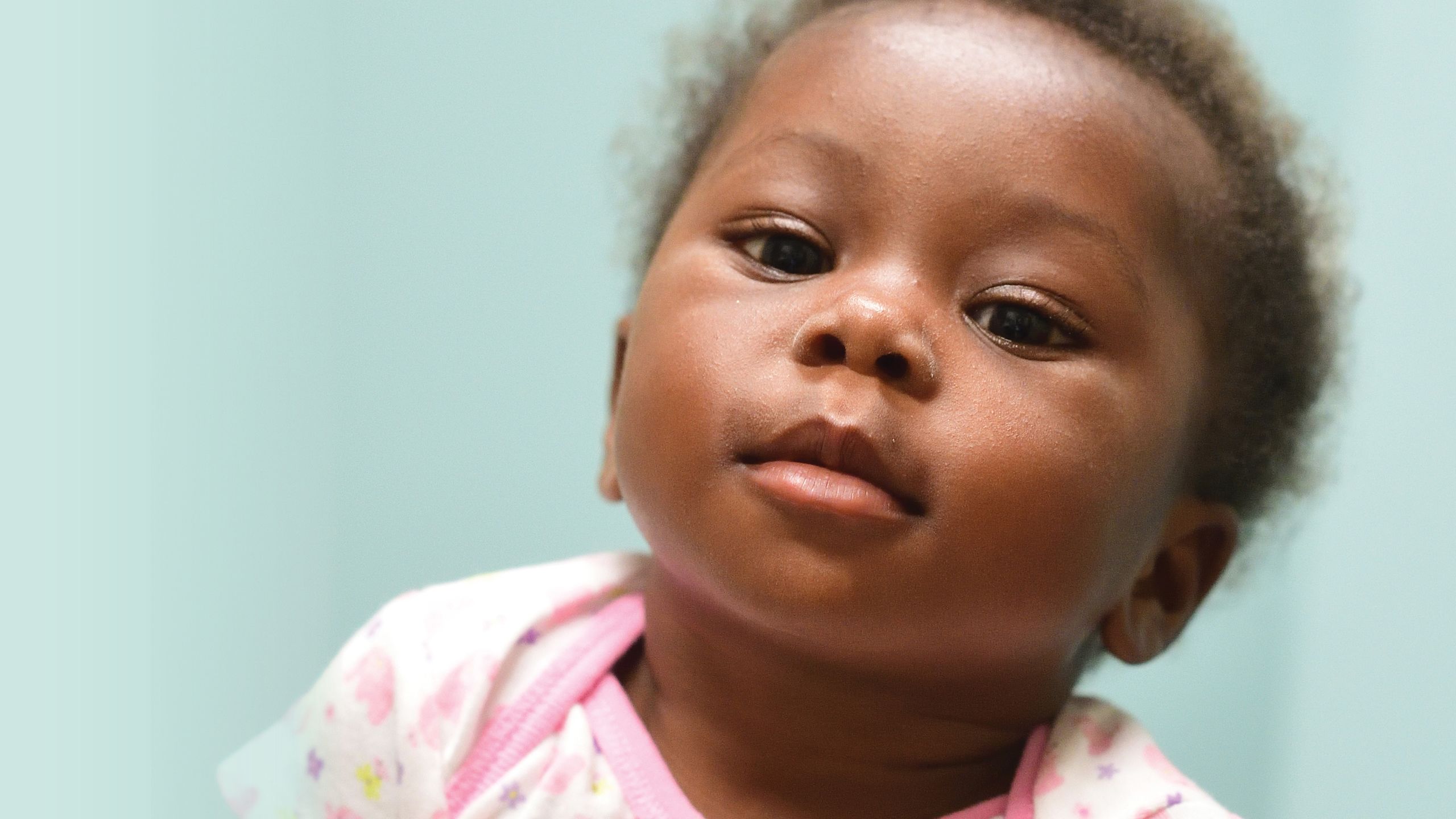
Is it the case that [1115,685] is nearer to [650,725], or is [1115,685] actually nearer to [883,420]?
[650,725]

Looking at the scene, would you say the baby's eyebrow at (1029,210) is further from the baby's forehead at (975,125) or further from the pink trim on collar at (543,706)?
the pink trim on collar at (543,706)

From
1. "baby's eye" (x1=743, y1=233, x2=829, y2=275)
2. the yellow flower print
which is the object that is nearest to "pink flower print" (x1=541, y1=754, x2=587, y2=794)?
the yellow flower print

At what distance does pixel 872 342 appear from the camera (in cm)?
75

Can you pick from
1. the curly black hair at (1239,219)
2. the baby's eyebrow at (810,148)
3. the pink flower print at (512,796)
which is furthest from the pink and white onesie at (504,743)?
the baby's eyebrow at (810,148)

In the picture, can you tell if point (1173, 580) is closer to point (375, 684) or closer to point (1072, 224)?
point (1072, 224)

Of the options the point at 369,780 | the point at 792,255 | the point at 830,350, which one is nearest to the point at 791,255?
the point at 792,255

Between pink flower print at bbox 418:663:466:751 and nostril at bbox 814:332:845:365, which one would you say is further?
pink flower print at bbox 418:663:466:751

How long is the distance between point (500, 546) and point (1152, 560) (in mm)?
597

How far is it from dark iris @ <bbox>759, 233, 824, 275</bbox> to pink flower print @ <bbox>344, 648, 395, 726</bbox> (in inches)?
13.3

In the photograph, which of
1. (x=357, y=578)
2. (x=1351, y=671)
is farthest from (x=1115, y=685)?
(x=357, y=578)

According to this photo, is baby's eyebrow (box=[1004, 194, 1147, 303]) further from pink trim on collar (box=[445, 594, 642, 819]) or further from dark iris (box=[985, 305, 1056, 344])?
pink trim on collar (box=[445, 594, 642, 819])

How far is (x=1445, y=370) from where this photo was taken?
1193mm

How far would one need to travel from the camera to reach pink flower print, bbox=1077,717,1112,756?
88 cm

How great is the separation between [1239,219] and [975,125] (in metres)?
0.23
